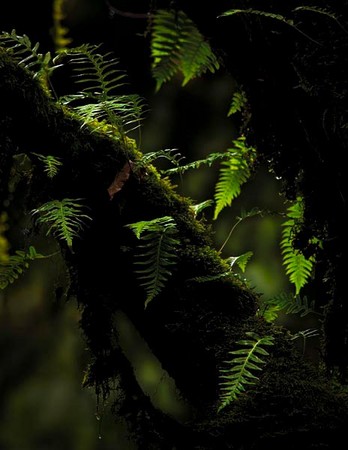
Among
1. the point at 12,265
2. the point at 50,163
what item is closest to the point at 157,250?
the point at 50,163

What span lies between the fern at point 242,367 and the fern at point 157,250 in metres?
0.25

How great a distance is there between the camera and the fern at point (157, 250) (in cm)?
144

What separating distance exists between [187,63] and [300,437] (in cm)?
91

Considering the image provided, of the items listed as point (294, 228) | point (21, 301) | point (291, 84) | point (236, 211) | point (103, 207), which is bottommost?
point (21, 301)

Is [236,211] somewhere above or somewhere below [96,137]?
below

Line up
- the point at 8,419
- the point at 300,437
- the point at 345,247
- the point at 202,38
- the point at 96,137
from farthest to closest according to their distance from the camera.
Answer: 1. the point at 8,419
2. the point at 96,137
3. the point at 345,247
4. the point at 202,38
5. the point at 300,437

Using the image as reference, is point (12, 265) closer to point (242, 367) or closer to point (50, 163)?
point (50, 163)

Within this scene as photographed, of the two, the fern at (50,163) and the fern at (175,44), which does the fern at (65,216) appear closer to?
the fern at (50,163)

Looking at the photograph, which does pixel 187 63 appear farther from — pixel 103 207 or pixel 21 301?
pixel 21 301

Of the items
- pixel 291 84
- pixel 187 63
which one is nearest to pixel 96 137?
pixel 187 63

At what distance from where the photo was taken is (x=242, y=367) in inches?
52.5

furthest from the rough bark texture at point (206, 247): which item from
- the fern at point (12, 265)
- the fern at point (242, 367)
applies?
the fern at point (12, 265)

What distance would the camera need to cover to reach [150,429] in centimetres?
143

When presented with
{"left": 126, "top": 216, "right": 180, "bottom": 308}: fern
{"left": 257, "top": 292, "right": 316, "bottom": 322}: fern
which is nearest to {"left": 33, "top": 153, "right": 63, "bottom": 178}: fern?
{"left": 126, "top": 216, "right": 180, "bottom": 308}: fern
